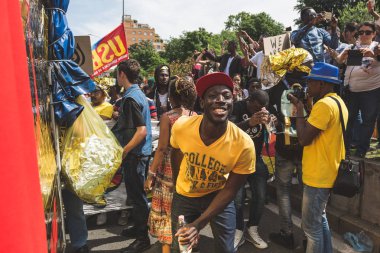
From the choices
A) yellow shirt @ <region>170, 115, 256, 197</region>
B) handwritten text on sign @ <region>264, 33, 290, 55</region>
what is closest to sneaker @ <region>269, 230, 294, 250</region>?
yellow shirt @ <region>170, 115, 256, 197</region>

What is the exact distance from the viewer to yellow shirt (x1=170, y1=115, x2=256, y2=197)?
7.75 feet

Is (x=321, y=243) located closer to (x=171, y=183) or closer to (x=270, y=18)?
(x=171, y=183)

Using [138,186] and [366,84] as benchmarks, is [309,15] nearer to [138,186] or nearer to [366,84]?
[366,84]

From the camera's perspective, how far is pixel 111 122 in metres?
5.12

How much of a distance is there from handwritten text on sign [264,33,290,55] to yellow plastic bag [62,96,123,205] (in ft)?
9.38

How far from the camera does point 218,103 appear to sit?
2.32 metres

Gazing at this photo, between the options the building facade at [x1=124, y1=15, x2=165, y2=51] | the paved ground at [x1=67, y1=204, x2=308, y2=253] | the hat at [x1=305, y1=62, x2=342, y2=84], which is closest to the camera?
the hat at [x1=305, y1=62, x2=342, y2=84]

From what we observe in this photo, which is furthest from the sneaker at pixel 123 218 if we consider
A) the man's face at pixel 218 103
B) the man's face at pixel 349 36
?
the man's face at pixel 349 36

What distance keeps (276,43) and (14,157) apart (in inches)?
171

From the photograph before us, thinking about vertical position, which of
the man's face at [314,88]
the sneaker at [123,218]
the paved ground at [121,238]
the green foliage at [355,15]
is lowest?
the paved ground at [121,238]

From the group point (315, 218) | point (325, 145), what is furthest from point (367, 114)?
point (315, 218)

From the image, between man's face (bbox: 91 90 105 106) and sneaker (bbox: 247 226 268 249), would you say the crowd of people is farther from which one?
man's face (bbox: 91 90 105 106)

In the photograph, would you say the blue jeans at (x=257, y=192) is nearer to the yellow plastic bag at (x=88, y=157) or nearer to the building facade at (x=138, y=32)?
the yellow plastic bag at (x=88, y=157)

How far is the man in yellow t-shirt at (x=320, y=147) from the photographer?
2.73m
